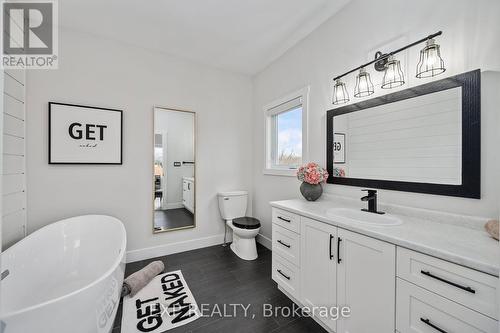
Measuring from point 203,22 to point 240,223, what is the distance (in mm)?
2306

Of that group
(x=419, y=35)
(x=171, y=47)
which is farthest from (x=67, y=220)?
(x=419, y=35)

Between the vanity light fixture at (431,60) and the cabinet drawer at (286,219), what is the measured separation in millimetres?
1354

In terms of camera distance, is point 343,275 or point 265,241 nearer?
point 343,275

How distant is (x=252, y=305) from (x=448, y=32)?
8.08 ft

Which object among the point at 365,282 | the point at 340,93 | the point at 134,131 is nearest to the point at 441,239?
the point at 365,282

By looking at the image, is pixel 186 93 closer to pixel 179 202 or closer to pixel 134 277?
pixel 179 202

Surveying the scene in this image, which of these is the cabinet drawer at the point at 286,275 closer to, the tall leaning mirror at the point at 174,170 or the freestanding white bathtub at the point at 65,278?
the freestanding white bathtub at the point at 65,278

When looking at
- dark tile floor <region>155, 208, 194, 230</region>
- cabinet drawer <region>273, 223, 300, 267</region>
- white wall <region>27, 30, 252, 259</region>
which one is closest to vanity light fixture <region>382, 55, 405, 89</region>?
cabinet drawer <region>273, 223, 300, 267</region>

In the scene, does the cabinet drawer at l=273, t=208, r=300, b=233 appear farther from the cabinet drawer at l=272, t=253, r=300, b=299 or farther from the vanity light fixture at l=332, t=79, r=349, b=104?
the vanity light fixture at l=332, t=79, r=349, b=104

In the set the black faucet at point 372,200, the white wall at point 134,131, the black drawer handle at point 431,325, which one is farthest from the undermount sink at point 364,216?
the white wall at point 134,131

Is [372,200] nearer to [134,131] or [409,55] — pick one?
[409,55]

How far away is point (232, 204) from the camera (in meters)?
3.07

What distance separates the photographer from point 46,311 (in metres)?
1.00

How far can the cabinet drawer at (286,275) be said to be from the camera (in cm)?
176
